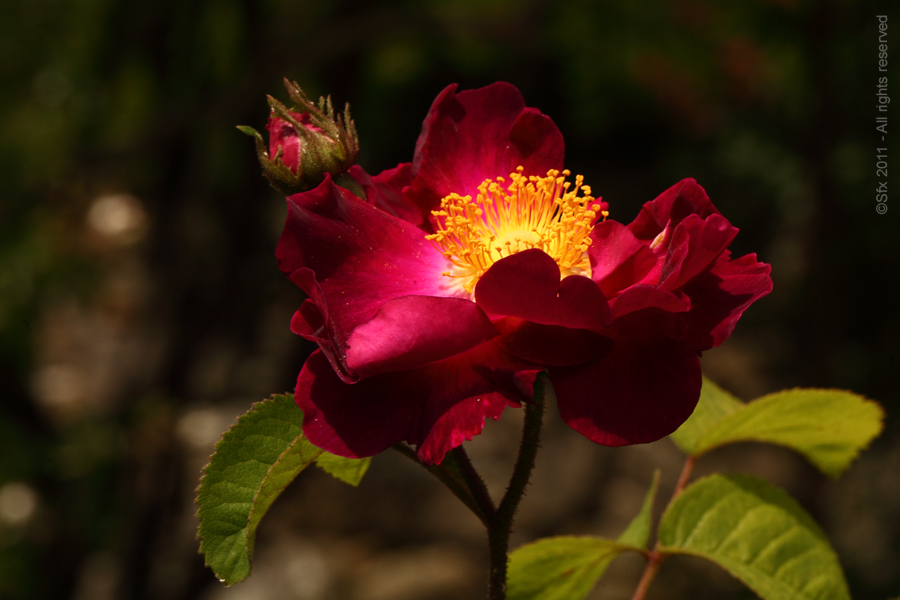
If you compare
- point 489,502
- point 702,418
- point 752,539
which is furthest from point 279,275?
point 489,502

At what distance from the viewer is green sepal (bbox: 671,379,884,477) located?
2.43 feet

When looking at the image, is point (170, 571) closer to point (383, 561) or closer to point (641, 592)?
point (383, 561)

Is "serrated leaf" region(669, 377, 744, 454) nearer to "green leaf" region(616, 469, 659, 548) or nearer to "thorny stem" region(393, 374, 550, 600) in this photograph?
"green leaf" region(616, 469, 659, 548)

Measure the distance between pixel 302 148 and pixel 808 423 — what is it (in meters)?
0.58

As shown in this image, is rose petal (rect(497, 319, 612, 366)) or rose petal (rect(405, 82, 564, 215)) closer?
rose petal (rect(497, 319, 612, 366))

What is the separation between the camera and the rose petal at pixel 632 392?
461 millimetres

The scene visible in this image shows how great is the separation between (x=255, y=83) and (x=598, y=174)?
2737 millimetres

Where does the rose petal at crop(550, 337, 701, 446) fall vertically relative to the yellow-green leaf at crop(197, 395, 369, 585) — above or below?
above

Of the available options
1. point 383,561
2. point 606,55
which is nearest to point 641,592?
point 606,55

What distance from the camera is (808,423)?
0.78m

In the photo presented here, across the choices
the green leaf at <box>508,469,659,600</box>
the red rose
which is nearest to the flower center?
the red rose

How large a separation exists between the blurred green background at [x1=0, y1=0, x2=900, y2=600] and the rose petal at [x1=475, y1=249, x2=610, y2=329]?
226cm

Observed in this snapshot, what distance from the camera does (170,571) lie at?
9.71 feet

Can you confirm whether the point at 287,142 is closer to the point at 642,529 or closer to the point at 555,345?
the point at 555,345
